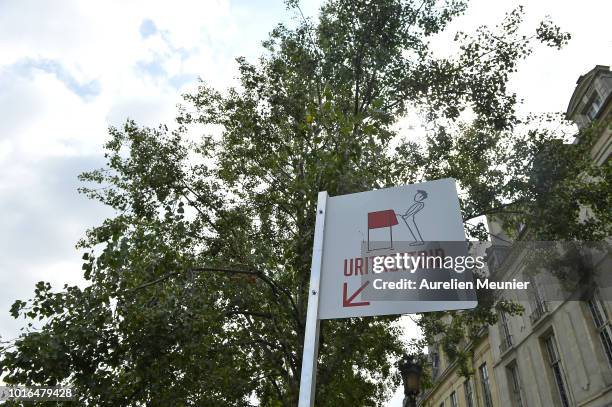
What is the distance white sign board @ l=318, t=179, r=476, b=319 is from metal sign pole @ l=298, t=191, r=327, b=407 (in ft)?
0.11

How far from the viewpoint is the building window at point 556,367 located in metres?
19.1

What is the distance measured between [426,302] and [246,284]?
9091 mm

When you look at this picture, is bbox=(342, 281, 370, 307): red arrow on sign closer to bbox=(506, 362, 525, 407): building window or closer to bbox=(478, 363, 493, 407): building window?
bbox=(506, 362, 525, 407): building window

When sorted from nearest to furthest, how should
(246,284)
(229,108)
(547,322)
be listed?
(246,284) → (229,108) → (547,322)

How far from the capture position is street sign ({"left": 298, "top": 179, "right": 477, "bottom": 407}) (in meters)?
2.09

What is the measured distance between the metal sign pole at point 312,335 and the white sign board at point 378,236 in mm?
34

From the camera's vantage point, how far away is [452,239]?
7.30ft

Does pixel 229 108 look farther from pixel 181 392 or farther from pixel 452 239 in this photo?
pixel 452 239

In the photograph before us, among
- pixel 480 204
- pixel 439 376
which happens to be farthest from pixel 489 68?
pixel 439 376

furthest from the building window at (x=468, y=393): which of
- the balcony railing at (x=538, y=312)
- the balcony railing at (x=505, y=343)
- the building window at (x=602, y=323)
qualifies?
the building window at (x=602, y=323)

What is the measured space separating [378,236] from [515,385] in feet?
83.9

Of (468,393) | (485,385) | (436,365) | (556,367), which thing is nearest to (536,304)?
(556,367)

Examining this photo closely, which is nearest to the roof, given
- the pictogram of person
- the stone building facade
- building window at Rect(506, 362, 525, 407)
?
the stone building facade

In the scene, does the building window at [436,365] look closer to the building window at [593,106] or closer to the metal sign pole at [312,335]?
the building window at [593,106]
